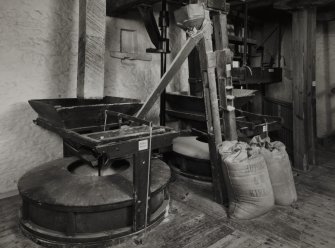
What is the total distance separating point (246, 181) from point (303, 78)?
226 centimetres

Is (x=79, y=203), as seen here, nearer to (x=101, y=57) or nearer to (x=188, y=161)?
(x=101, y=57)

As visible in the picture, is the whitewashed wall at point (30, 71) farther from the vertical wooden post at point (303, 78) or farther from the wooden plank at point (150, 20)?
the vertical wooden post at point (303, 78)

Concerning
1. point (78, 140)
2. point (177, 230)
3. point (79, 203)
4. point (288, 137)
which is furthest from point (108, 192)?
point (288, 137)

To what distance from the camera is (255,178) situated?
8.29 feet

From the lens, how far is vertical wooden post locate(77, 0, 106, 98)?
283 cm

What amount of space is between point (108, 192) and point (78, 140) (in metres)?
0.50

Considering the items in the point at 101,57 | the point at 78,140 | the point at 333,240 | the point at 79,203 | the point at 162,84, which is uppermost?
the point at 101,57

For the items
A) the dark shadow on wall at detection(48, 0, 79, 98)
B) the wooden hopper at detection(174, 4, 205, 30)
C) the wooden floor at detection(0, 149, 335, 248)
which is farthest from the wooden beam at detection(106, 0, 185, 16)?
the wooden floor at detection(0, 149, 335, 248)

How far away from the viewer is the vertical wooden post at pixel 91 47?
2.83m

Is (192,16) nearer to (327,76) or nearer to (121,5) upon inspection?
(121,5)

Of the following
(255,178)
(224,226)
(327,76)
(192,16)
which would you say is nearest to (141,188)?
Result: (224,226)

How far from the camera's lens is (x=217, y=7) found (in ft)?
9.47

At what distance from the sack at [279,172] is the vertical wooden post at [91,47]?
1.84m

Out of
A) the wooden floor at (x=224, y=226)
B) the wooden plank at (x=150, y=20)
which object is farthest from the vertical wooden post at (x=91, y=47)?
the wooden floor at (x=224, y=226)
